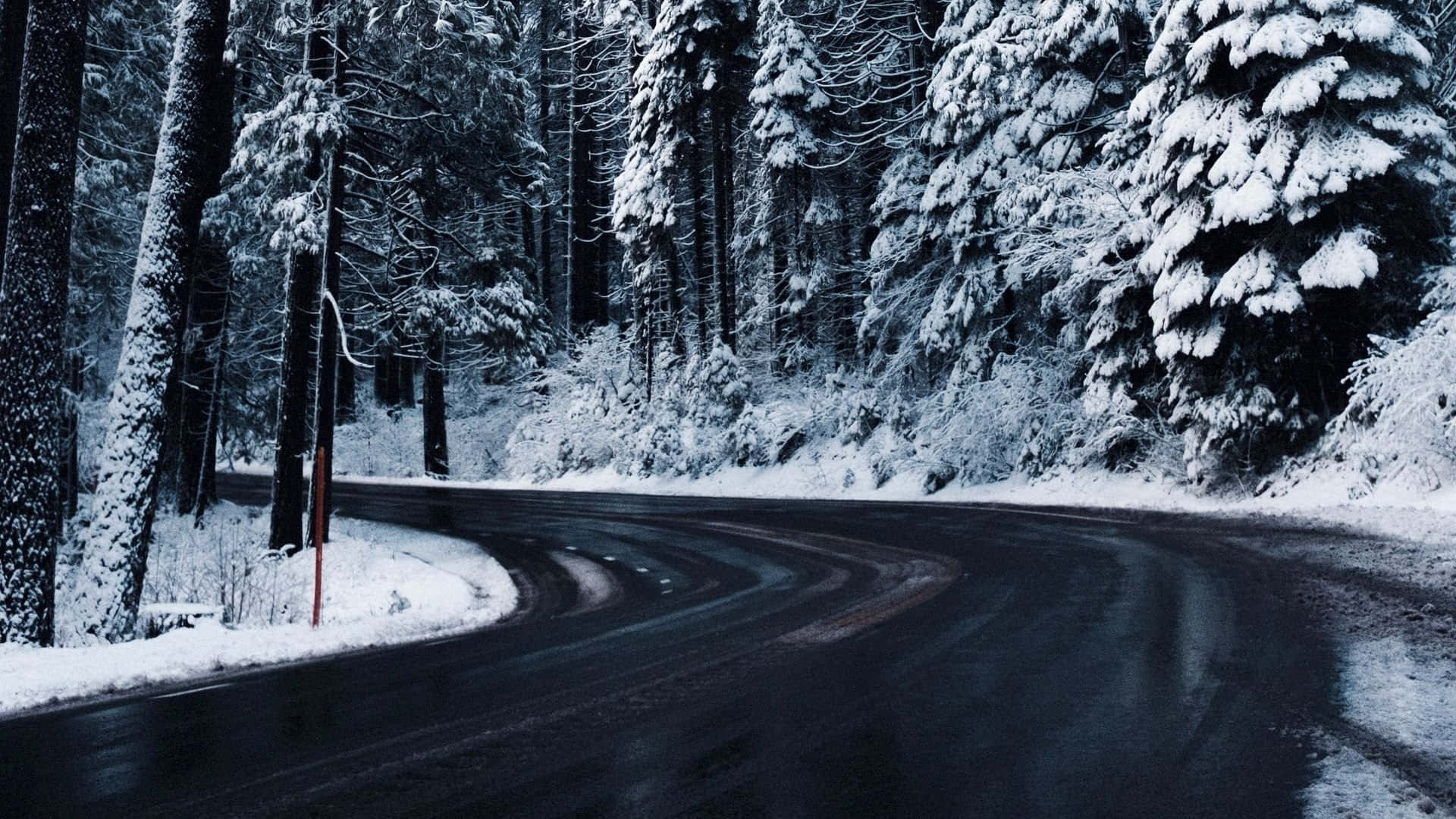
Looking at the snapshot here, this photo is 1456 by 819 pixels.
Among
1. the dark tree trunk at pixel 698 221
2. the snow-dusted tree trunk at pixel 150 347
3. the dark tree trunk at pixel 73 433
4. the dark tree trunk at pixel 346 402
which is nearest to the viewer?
the snow-dusted tree trunk at pixel 150 347

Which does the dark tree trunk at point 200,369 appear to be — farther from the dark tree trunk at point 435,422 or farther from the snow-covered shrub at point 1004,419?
the snow-covered shrub at point 1004,419

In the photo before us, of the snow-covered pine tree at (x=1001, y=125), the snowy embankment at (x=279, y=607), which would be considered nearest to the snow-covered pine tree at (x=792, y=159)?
the snow-covered pine tree at (x=1001, y=125)

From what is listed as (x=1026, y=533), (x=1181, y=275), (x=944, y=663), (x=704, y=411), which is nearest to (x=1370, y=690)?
(x=944, y=663)

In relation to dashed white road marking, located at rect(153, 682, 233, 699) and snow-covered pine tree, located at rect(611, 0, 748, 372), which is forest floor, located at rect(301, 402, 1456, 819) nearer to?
dashed white road marking, located at rect(153, 682, 233, 699)

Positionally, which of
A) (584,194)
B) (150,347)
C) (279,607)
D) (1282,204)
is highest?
(584,194)

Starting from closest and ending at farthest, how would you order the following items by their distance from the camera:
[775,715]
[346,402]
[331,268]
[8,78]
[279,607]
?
[775,715] → [279,607] → [8,78] → [331,268] → [346,402]

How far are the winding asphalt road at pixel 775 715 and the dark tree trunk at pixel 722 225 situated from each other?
19.8 metres

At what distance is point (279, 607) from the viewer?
1095 centimetres

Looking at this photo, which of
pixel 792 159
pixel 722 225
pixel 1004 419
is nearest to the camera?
pixel 1004 419

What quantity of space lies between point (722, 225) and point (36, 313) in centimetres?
2172

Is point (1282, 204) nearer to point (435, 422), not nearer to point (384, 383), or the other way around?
point (435, 422)

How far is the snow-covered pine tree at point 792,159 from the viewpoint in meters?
28.0

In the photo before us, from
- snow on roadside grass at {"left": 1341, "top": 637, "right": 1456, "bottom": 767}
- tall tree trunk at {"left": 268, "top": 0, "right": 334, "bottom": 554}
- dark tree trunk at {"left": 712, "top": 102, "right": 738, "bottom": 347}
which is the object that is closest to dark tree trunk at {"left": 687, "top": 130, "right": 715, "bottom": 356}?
dark tree trunk at {"left": 712, "top": 102, "right": 738, "bottom": 347}

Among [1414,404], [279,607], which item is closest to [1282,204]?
[1414,404]
